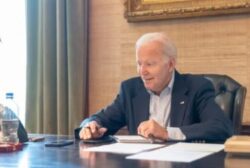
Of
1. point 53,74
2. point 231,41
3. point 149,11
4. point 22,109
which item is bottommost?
point 22,109

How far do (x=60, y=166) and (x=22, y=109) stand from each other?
252 centimetres

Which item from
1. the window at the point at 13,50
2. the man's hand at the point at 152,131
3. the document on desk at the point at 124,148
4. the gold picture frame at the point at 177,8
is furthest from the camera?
the window at the point at 13,50

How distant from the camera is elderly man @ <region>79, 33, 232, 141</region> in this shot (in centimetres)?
256

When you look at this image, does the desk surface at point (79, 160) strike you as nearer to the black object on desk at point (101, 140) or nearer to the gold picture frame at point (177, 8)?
the black object on desk at point (101, 140)

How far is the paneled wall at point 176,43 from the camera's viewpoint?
3.26 meters

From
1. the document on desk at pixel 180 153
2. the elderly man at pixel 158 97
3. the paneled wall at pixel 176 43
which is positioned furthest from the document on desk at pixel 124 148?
the paneled wall at pixel 176 43

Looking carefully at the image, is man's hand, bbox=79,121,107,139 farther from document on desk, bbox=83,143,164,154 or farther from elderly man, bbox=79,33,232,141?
document on desk, bbox=83,143,164,154

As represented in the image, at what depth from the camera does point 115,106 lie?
2809mm

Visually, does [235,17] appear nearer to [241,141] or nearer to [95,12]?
[95,12]

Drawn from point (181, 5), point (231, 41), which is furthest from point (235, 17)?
point (181, 5)

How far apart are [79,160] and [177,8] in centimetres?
199

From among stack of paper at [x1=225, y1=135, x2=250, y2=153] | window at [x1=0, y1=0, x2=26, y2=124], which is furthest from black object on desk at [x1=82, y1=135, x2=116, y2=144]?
window at [x1=0, y1=0, x2=26, y2=124]

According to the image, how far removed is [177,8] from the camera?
133 inches

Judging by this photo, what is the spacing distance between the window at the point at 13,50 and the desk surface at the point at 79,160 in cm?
207
